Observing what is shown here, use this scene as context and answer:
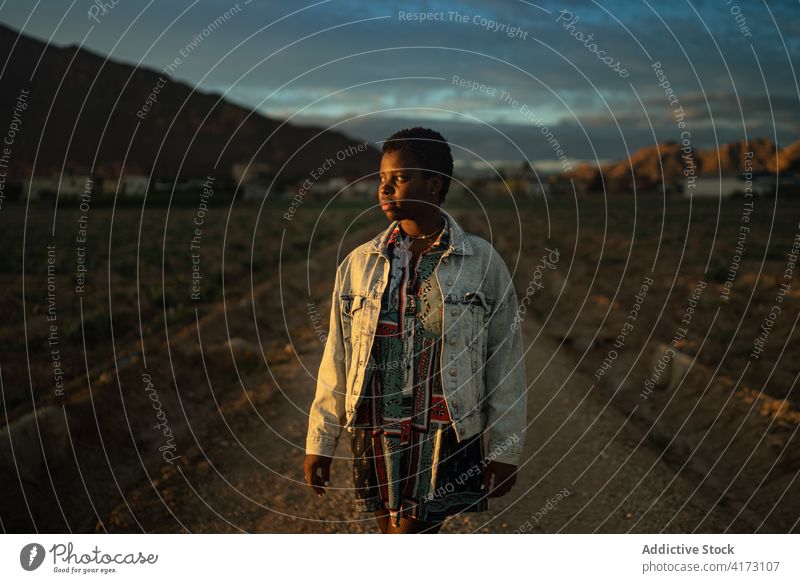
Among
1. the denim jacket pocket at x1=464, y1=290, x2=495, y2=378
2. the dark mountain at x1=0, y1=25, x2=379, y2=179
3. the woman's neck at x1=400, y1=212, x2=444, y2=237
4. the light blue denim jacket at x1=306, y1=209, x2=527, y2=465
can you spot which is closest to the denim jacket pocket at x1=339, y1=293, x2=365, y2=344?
the light blue denim jacket at x1=306, y1=209, x2=527, y2=465

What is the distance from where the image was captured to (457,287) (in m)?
3.50

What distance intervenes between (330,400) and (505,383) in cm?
87

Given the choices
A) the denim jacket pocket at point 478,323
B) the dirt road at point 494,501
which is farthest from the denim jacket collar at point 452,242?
the dirt road at point 494,501

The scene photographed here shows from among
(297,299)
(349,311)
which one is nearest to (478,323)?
(349,311)

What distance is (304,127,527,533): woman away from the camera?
3.48 m

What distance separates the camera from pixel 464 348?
3.49m

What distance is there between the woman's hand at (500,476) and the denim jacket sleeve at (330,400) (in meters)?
0.76

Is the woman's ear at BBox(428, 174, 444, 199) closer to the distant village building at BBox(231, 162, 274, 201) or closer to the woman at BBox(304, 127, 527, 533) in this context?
the woman at BBox(304, 127, 527, 533)

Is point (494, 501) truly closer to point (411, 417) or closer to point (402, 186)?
point (411, 417)

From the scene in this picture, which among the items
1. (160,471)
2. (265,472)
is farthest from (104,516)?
(265,472)

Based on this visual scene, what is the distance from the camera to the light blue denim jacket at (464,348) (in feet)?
11.4

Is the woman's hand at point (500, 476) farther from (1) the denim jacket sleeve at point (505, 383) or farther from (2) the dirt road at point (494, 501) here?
(2) the dirt road at point (494, 501)

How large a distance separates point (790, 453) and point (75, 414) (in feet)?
23.5
